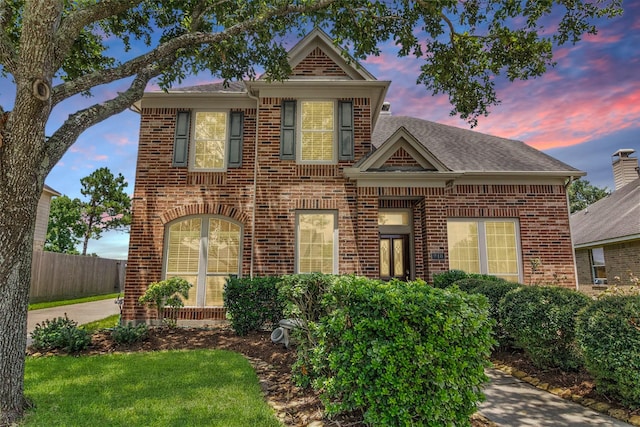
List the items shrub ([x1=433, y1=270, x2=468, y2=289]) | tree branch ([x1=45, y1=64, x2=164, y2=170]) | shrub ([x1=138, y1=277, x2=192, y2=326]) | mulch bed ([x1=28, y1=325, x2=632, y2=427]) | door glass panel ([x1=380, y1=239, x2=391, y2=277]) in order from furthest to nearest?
1. door glass panel ([x1=380, y1=239, x2=391, y2=277])
2. shrub ([x1=433, y1=270, x2=468, y2=289])
3. shrub ([x1=138, y1=277, x2=192, y2=326])
4. tree branch ([x1=45, y1=64, x2=164, y2=170])
5. mulch bed ([x1=28, y1=325, x2=632, y2=427])

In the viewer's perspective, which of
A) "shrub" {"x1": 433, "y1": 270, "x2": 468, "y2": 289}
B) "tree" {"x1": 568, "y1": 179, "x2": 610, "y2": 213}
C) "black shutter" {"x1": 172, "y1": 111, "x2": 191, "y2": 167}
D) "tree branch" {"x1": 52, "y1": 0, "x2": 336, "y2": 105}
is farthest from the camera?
"tree" {"x1": 568, "y1": 179, "x2": 610, "y2": 213}

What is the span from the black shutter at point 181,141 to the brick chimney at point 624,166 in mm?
22038

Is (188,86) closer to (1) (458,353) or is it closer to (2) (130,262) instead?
(2) (130,262)

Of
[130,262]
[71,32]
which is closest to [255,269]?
[130,262]

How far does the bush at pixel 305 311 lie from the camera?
4246 mm

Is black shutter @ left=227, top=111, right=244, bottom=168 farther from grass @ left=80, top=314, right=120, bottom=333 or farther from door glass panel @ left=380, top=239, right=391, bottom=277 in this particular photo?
grass @ left=80, top=314, right=120, bottom=333

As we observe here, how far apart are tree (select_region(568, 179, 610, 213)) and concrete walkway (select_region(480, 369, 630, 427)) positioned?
3761cm

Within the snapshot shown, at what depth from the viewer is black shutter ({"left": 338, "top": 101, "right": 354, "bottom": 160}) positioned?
9344 mm

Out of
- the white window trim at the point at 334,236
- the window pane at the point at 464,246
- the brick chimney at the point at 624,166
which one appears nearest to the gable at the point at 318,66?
the white window trim at the point at 334,236

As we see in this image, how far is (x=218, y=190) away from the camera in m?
9.53

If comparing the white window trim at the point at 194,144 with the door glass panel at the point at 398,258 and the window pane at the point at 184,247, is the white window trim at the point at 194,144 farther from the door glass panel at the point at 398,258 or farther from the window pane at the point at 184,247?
the door glass panel at the point at 398,258

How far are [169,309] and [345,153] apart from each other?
20.1ft

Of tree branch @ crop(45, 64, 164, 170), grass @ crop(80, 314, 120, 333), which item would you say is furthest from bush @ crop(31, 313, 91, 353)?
tree branch @ crop(45, 64, 164, 170)

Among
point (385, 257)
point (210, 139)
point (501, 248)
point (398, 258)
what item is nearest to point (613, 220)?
point (501, 248)
